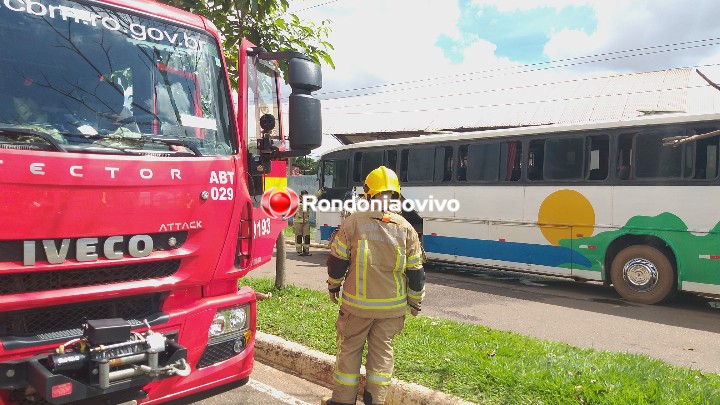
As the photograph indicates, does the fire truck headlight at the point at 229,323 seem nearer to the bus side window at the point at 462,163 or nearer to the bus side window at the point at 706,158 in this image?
the bus side window at the point at 706,158

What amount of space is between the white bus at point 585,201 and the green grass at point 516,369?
11.8ft

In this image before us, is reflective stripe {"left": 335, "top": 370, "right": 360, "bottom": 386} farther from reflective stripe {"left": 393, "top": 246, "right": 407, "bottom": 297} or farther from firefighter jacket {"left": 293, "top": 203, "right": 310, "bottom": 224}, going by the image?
firefighter jacket {"left": 293, "top": 203, "right": 310, "bottom": 224}

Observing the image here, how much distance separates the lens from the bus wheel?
849 cm

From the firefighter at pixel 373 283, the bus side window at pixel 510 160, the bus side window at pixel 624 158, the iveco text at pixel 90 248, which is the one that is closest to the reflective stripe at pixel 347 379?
the firefighter at pixel 373 283

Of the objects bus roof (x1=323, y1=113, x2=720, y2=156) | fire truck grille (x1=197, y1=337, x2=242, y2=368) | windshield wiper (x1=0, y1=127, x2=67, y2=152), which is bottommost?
fire truck grille (x1=197, y1=337, x2=242, y2=368)

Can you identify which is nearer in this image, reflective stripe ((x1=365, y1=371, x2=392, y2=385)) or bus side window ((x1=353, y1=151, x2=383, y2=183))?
reflective stripe ((x1=365, y1=371, x2=392, y2=385))

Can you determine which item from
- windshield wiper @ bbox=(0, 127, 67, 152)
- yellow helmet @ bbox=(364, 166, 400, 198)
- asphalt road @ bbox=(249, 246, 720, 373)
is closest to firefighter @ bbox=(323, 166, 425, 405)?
yellow helmet @ bbox=(364, 166, 400, 198)

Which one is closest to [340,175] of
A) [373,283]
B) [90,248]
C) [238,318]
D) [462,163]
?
[462,163]

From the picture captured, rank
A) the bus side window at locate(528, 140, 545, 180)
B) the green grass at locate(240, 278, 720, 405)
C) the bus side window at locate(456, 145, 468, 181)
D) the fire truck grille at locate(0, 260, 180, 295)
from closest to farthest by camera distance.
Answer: the fire truck grille at locate(0, 260, 180, 295), the green grass at locate(240, 278, 720, 405), the bus side window at locate(528, 140, 545, 180), the bus side window at locate(456, 145, 468, 181)

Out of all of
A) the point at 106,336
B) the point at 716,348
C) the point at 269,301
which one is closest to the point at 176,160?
the point at 106,336

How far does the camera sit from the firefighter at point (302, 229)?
46.4 ft

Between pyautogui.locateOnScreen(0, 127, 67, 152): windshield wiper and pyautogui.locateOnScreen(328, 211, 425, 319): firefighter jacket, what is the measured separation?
69.3 inches

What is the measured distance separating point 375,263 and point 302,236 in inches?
421

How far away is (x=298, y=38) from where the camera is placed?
6785mm
